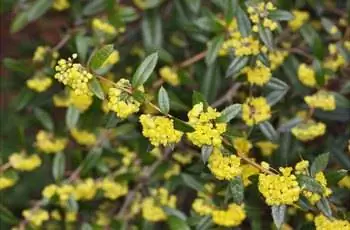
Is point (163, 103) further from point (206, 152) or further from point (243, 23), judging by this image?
point (243, 23)

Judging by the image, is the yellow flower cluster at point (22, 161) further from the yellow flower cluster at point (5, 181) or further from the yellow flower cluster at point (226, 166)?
the yellow flower cluster at point (226, 166)

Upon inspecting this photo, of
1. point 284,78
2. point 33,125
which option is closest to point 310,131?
point 284,78

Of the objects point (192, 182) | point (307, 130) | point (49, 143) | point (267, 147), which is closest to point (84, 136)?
point (49, 143)

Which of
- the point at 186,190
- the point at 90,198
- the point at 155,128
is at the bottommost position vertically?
the point at 186,190

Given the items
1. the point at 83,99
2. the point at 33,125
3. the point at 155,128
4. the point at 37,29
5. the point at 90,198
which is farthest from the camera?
the point at 37,29

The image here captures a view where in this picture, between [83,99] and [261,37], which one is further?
[83,99]

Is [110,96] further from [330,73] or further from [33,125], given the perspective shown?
[33,125]
